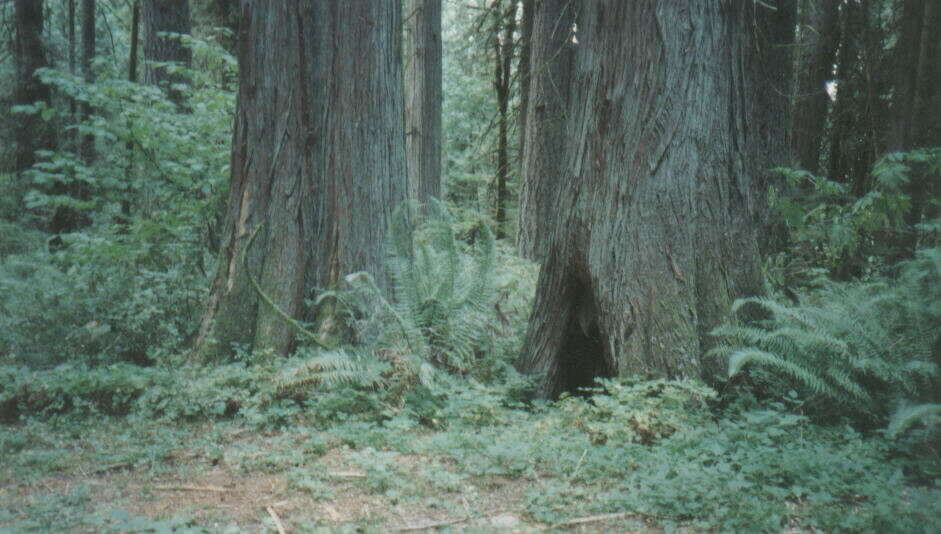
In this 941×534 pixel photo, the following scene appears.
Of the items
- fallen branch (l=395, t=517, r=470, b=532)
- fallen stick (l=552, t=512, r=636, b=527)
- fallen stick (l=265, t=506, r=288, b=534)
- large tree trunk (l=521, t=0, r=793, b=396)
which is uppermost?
large tree trunk (l=521, t=0, r=793, b=396)

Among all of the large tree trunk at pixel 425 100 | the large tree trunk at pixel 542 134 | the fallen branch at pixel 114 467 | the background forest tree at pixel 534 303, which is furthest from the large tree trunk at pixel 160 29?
the fallen branch at pixel 114 467

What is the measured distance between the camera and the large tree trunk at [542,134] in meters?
10.9

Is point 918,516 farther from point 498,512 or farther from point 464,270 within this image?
point 464,270

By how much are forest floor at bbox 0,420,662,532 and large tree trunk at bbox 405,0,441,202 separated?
6934 mm

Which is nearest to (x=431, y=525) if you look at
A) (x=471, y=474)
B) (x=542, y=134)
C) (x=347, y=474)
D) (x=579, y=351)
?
(x=471, y=474)

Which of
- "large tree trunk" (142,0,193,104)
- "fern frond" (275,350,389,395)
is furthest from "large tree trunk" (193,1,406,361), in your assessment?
"large tree trunk" (142,0,193,104)

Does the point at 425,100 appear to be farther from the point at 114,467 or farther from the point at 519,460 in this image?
the point at 519,460

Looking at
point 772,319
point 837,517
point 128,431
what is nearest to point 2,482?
point 128,431

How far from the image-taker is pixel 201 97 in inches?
333

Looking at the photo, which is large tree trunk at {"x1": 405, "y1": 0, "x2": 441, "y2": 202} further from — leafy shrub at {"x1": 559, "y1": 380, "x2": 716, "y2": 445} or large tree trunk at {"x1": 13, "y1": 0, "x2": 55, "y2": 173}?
large tree trunk at {"x1": 13, "y1": 0, "x2": 55, "y2": 173}

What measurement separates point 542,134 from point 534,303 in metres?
5.87

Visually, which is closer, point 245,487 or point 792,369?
point 245,487

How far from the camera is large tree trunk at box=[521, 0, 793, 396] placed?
483cm

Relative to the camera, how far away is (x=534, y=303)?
570cm
